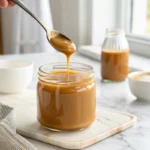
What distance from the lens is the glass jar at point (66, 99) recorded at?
34.0 inches

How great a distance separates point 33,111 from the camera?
1014mm

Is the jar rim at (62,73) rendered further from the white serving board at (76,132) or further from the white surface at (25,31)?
the white surface at (25,31)

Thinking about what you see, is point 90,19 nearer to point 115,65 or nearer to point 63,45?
point 115,65

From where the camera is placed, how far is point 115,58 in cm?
129

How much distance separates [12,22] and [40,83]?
4.16 feet

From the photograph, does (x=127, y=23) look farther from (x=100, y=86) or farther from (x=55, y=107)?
(x=55, y=107)

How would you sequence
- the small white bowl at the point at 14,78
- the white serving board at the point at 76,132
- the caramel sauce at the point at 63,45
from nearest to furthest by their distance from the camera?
the white serving board at the point at 76,132 < the caramel sauce at the point at 63,45 < the small white bowl at the point at 14,78

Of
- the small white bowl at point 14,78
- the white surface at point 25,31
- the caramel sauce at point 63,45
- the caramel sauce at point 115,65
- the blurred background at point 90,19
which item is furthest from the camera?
the white surface at point 25,31

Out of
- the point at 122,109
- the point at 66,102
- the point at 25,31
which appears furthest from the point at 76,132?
the point at 25,31

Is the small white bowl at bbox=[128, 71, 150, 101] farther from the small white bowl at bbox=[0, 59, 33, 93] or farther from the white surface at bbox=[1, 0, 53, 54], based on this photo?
the white surface at bbox=[1, 0, 53, 54]

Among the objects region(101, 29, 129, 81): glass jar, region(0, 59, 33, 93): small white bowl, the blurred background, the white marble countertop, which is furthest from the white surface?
region(0, 59, 33, 93): small white bowl

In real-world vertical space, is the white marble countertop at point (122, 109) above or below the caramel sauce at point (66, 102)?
below

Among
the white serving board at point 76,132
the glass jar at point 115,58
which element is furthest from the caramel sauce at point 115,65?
the white serving board at point 76,132

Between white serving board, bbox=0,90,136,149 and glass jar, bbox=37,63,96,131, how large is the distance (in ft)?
0.06
